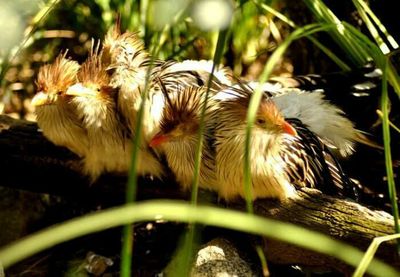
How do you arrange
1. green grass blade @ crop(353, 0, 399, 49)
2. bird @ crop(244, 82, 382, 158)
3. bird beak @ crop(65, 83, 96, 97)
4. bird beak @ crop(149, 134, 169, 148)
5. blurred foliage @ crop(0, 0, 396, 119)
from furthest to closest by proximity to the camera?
blurred foliage @ crop(0, 0, 396, 119), bird @ crop(244, 82, 382, 158), bird beak @ crop(65, 83, 96, 97), bird beak @ crop(149, 134, 169, 148), green grass blade @ crop(353, 0, 399, 49)

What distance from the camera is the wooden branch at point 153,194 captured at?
1.74 meters

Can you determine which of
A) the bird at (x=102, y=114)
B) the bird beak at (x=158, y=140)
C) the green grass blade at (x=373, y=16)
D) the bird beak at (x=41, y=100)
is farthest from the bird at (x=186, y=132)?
the green grass blade at (x=373, y=16)

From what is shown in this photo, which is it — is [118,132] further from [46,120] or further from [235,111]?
[235,111]

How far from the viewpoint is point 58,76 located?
2.08m

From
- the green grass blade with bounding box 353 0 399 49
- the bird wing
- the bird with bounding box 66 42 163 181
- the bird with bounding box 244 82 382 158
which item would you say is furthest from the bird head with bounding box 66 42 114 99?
the green grass blade with bounding box 353 0 399 49

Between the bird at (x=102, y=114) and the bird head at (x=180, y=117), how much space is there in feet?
0.47

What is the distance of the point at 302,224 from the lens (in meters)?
1.84

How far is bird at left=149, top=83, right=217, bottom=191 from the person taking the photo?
1892 mm

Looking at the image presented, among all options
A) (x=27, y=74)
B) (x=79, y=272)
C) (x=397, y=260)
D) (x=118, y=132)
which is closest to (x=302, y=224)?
(x=397, y=260)

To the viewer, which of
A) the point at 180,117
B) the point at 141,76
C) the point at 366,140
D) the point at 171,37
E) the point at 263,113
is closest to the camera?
the point at 263,113

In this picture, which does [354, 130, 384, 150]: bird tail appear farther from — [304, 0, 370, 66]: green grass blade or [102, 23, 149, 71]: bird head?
[102, 23, 149, 71]: bird head

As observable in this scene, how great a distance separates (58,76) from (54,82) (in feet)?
0.08

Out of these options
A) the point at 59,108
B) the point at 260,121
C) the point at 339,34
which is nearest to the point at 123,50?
the point at 59,108

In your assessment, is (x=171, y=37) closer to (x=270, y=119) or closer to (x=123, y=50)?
(x=123, y=50)
